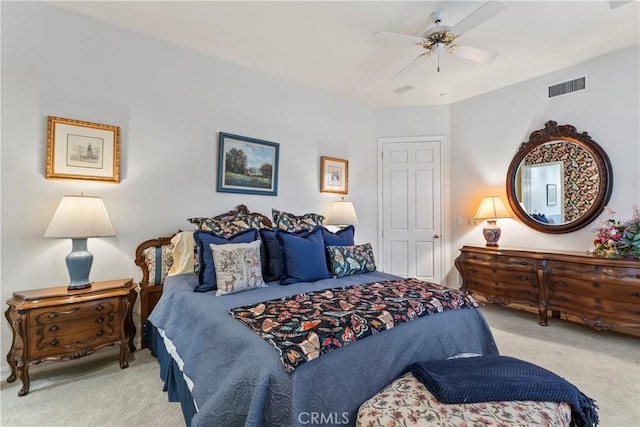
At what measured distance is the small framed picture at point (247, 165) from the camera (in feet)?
10.5

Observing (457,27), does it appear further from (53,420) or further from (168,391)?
(53,420)

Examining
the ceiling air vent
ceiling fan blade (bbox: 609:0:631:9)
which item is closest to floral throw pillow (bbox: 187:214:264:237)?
ceiling fan blade (bbox: 609:0:631:9)

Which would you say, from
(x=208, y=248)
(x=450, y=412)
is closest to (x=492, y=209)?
(x=450, y=412)

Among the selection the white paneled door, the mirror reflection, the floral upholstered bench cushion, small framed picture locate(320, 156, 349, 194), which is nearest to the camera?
the floral upholstered bench cushion

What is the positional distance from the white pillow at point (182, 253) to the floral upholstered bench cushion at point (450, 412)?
6.46 feet

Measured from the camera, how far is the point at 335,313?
159 centimetres

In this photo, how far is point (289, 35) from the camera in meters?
2.79

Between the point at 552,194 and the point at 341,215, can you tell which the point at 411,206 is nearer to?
the point at 341,215

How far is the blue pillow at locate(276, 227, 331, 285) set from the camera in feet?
7.96

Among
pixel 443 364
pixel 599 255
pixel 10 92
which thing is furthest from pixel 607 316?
pixel 10 92

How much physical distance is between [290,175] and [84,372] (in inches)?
107

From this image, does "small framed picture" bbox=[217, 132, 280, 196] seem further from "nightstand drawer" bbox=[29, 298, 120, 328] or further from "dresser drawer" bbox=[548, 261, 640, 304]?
"dresser drawer" bbox=[548, 261, 640, 304]

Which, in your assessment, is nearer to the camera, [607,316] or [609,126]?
[607,316]

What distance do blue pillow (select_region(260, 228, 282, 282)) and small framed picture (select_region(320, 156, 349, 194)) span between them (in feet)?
5.21
